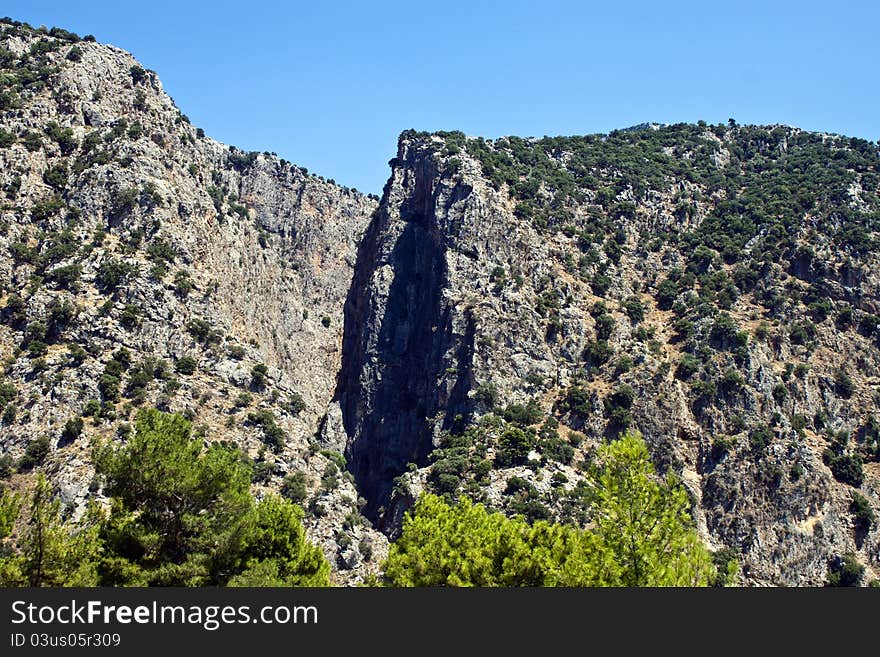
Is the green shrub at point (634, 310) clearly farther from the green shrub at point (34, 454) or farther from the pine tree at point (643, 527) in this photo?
the pine tree at point (643, 527)

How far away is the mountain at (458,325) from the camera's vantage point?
Answer: 227ft

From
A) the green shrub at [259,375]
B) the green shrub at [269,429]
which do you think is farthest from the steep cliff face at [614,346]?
the green shrub at [259,375]

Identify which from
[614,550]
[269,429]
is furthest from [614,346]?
[614,550]

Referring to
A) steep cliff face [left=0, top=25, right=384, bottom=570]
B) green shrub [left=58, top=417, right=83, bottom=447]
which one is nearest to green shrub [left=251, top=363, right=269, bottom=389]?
steep cliff face [left=0, top=25, right=384, bottom=570]

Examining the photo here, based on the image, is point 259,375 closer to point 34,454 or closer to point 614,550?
point 34,454

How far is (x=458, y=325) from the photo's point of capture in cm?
8919

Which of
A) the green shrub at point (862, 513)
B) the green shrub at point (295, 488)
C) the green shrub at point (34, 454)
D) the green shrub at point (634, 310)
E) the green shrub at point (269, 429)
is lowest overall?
the green shrub at point (862, 513)

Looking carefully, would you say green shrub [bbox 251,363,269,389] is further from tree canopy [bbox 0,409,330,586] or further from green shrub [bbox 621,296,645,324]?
green shrub [bbox 621,296,645,324]

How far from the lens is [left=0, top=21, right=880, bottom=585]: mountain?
69250 millimetres

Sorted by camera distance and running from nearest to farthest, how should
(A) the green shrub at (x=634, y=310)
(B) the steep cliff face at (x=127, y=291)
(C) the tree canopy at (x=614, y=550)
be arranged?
(C) the tree canopy at (x=614, y=550), (B) the steep cliff face at (x=127, y=291), (A) the green shrub at (x=634, y=310)

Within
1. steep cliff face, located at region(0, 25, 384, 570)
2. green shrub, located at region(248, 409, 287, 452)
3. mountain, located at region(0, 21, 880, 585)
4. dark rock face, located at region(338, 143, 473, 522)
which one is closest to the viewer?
steep cliff face, located at region(0, 25, 384, 570)

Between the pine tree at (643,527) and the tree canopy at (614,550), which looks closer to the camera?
the pine tree at (643,527)

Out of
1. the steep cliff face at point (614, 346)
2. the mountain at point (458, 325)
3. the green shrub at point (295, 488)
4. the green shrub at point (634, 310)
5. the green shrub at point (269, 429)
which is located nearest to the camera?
the green shrub at point (295, 488)

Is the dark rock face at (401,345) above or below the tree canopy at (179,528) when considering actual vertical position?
above
